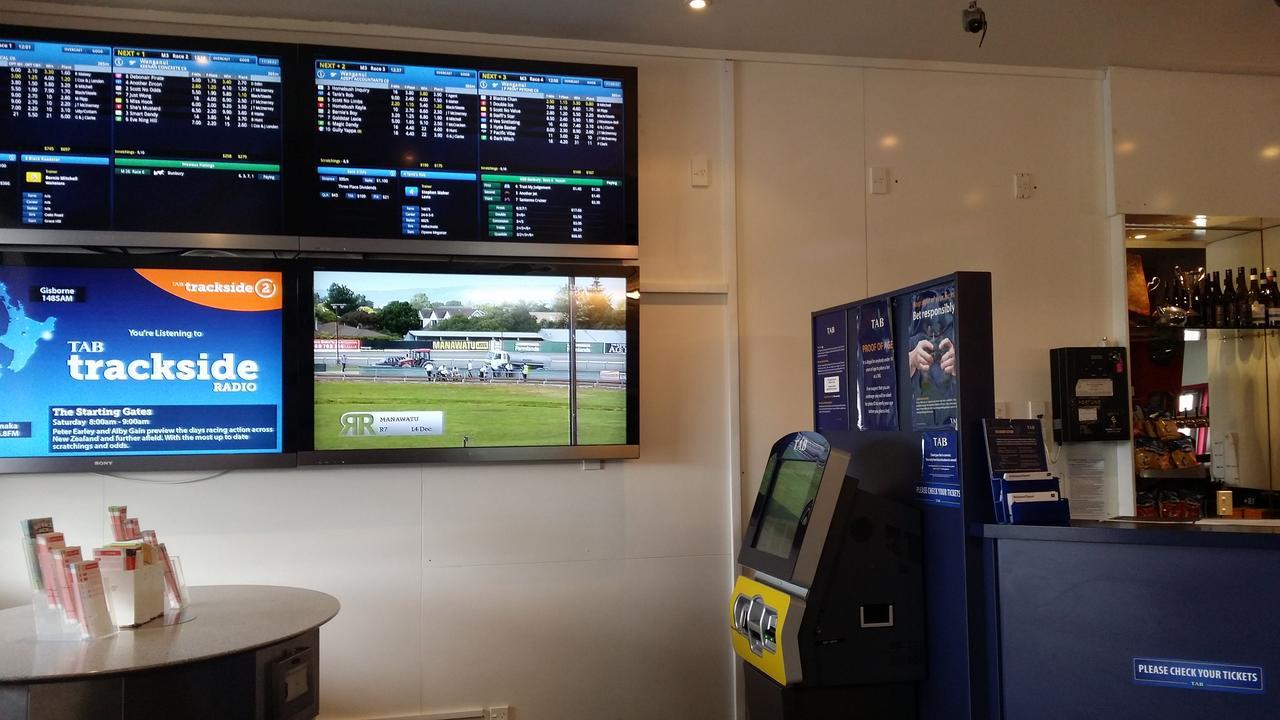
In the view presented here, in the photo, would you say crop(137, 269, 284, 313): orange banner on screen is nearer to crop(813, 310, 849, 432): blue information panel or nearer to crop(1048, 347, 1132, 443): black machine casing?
crop(813, 310, 849, 432): blue information panel

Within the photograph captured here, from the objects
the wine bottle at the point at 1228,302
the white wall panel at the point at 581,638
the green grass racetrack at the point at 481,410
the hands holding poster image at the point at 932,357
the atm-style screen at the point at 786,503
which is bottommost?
the white wall panel at the point at 581,638

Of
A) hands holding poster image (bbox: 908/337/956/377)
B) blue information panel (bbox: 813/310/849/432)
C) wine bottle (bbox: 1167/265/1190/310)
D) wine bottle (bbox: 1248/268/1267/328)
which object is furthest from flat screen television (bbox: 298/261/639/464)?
wine bottle (bbox: 1248/268/1267/328)

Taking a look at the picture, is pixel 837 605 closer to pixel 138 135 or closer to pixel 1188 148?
pixel 138 135

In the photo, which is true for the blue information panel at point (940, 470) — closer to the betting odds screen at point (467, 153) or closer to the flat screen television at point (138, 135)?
the betting odds screen at point (467, 153)

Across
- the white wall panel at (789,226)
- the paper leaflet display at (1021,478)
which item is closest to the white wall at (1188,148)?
the white wall panel at (789,226)

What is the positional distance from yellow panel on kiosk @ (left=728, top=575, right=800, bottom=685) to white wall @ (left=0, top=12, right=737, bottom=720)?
1.05 m

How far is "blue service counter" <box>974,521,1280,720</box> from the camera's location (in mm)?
2336

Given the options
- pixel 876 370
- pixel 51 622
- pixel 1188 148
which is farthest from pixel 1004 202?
pixel 51 622

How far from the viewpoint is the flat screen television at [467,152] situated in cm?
386

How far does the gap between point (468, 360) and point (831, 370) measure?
4.92ft

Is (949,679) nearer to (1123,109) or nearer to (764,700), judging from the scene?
(764,700)

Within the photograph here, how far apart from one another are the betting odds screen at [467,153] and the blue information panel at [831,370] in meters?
0.96

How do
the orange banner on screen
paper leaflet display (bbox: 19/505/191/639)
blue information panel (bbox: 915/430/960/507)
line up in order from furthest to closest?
the orange banner on screen → blue information panel (bbox: 915/430/960/507) → paper leaflet display (bbox: 19/505/191/639)

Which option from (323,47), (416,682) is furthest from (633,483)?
(323,47)
